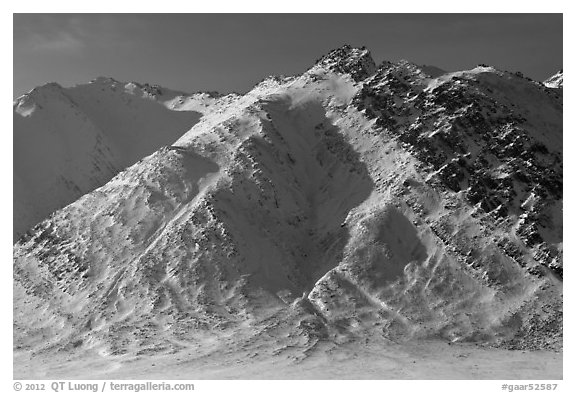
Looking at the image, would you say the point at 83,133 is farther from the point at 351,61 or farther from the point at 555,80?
the point at 555,80

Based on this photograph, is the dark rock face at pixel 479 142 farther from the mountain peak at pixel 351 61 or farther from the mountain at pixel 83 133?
the mountain at pixel 83 133

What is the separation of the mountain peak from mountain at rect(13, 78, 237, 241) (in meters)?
33.5

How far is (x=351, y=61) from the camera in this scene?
125500 mm

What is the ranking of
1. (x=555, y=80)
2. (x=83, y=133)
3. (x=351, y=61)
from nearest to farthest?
(x=351, y=61) < (x=555, y=80) < (x=83, y=133)

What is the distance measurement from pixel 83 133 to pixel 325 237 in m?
71.5

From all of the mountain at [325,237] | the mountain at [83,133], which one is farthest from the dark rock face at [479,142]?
the mountain at [83,133]

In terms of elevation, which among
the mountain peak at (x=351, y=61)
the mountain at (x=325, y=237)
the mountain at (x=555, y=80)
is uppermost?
the mountain peak at (x=351, y=61)

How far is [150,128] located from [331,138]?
52945 millimetres

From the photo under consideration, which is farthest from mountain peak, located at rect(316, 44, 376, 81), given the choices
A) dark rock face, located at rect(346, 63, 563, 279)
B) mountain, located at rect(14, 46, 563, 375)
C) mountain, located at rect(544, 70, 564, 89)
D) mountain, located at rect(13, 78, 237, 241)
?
mountain, located at rect(544, 70, 564, 89)

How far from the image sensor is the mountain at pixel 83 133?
404 feet

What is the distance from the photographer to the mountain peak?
401ft

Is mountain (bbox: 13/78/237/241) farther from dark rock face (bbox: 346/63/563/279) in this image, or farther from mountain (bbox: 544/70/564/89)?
mountain (bbox: 544/70/564/89)

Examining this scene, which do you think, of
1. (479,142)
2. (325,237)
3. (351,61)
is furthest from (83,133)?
(479,142)

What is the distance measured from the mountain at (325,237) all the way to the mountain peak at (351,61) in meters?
6.98
